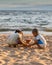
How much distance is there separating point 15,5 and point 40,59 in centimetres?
10580

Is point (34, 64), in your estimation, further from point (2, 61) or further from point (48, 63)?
point (2, 61)

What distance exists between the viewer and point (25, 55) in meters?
8.34

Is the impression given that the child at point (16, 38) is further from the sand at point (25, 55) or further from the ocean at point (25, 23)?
the ocean at point (25, 23)

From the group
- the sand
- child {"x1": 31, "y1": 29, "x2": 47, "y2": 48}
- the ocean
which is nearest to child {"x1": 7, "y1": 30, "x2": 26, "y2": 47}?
the sand

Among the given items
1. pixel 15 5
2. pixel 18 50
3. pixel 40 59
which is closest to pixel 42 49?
pixel 18 50

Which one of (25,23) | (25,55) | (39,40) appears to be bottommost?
(25,55)

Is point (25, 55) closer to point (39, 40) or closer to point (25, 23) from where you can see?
point (39, 40)

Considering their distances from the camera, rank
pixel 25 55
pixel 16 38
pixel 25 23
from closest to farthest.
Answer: pixel 25 55, pixel 16 38, pixel 25 23

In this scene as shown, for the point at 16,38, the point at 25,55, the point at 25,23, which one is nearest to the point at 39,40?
the point at 16,38

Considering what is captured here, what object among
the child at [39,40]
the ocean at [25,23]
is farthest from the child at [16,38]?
the ocean at [25,23]

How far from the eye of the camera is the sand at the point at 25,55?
731cm

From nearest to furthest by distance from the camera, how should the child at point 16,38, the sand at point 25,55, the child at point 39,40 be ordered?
the sand at point 25,55
the child at point 39,40
the child at point 16,38

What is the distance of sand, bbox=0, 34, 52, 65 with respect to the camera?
7.31 metres

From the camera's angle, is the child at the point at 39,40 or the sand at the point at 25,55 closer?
the sand at the point at 25,55
